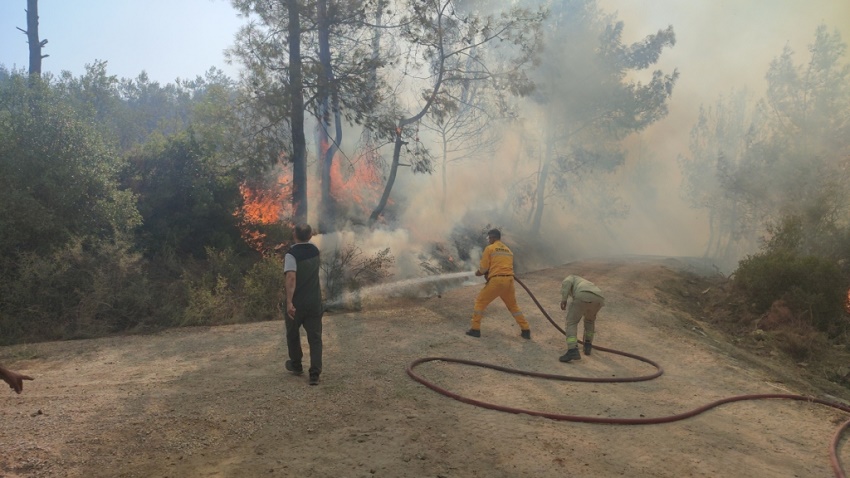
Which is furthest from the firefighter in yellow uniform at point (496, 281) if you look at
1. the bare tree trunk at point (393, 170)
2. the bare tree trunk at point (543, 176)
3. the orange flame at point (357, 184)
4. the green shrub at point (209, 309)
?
the bare tree trunk at point (543, 176)

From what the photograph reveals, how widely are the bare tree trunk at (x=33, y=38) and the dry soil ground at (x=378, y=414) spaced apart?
16601mm

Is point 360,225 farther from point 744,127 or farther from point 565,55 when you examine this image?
point 744,127

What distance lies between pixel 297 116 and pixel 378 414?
11481 mm

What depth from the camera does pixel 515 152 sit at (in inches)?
1387

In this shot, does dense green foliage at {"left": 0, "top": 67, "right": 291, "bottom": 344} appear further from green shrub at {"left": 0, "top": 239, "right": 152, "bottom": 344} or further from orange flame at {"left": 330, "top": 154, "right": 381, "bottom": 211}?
orange flame at {"left": 330, "top": 154, "right": 381, "bottom": 211}

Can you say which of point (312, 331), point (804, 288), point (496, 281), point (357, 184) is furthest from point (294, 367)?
point (357, 184)

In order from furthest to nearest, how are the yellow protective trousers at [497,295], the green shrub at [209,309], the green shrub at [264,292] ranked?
the green shrub at [264,292] < the green shrub at [209,309] < the yellow protective trousers at [497,295]

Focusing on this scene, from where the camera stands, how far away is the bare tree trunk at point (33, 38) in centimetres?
2006

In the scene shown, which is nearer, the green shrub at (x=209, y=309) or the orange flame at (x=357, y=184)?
the green shrub at (x=209, y=309)

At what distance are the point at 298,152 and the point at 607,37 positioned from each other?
21.2 metres

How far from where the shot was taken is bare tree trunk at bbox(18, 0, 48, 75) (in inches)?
790

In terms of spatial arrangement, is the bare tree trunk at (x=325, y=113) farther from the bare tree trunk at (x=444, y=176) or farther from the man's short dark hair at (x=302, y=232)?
the man's short dark hair at (x=302, y=232)

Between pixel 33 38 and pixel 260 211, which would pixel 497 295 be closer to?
pixel 260 211

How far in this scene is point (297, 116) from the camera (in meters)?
15.2
